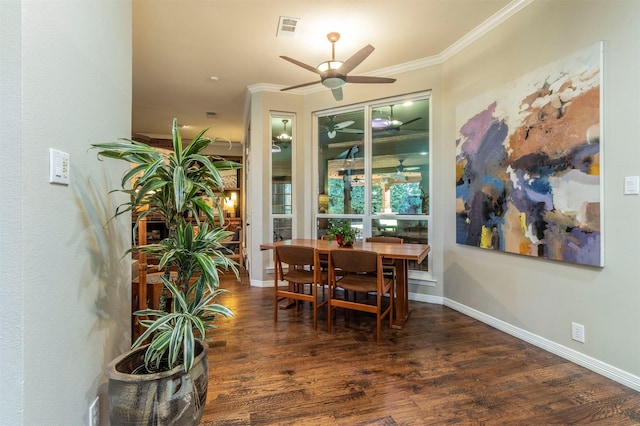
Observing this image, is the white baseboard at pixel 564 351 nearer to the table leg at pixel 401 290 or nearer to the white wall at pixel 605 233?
→ the white wall at pixel 605 233

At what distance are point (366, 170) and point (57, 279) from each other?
3726mm

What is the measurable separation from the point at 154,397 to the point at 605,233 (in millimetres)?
2970

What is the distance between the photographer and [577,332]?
7.48 ft

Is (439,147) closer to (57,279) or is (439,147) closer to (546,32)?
(546,32)

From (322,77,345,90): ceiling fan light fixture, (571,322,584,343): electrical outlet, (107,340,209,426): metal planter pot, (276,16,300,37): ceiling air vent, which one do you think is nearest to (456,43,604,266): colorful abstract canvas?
(571,322,584,343): electrical outlet

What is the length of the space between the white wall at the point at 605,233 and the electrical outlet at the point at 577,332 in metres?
0.03

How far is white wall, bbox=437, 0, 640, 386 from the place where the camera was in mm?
1971

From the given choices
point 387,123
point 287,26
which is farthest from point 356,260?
point 287,26

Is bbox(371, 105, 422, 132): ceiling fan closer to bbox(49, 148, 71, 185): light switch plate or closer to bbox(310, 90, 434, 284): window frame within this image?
bbox(310, 90, 434, 284): window frame

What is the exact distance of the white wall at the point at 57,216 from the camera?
93cm

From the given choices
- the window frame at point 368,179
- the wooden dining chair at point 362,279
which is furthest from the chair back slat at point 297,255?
the window frame at point 368,179

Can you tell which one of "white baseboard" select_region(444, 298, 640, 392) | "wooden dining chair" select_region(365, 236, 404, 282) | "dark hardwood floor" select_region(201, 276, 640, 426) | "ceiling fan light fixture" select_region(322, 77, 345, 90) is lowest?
"dark hardwood floor" select_region(201, 276, 640, 426)

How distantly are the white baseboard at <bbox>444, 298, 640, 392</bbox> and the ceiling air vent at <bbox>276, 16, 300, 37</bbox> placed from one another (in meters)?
3.60

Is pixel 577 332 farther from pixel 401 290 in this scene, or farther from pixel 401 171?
pixel 401 171
